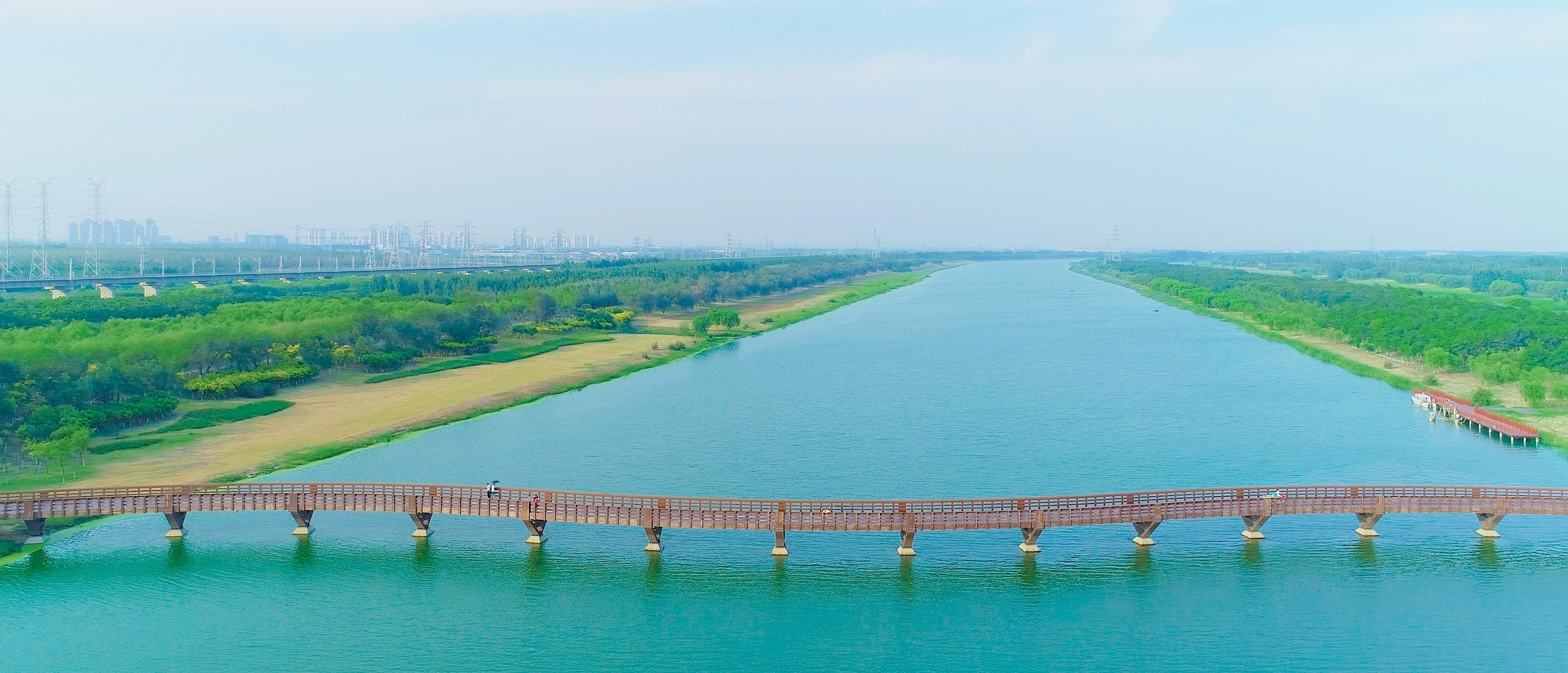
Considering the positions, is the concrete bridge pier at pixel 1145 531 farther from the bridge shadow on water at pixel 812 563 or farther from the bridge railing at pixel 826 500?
the bridge railing at pixel 826 500

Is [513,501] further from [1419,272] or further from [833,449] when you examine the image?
[1419,272]

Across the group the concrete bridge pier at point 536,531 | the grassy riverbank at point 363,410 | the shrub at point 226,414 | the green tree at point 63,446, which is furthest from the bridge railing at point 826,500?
the shrub at point 226,414

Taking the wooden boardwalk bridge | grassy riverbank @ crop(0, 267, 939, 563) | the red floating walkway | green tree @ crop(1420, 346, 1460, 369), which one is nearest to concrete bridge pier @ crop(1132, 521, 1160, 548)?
the wooden boardwalk bridge

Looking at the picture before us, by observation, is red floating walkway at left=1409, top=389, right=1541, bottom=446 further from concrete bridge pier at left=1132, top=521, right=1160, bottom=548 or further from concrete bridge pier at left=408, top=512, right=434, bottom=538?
concrete bridge pier at left=408, top=512, right=434, bottom=538

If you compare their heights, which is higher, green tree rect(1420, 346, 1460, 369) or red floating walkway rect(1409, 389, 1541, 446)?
green tree rect(1420, 346, 1460, 369)

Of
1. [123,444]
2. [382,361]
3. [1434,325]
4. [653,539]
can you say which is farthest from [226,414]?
[1434,325]
